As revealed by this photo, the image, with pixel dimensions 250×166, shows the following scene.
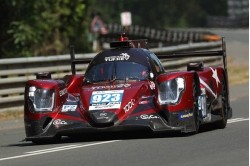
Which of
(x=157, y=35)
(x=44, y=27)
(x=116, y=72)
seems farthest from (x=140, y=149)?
(x=157, y=35)

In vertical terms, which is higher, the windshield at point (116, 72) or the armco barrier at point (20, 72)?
the windshield at point (116, 72)

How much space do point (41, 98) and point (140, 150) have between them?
2.48 m

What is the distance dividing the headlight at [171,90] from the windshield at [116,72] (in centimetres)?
57

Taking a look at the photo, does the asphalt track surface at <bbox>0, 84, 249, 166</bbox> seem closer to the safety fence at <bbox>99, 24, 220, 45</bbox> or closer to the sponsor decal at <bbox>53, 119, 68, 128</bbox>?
the sponsor decal at <bbox>53, 119, 68, 128</bbox>

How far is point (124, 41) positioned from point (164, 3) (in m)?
94.8

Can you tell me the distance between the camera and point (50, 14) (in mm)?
30953

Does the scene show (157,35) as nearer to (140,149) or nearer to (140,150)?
(140,149)

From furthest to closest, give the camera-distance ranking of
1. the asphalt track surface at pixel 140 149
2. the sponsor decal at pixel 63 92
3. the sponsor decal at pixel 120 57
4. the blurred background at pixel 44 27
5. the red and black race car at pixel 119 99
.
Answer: the blurred background at pixel 44 27 → the sponsor decal at pixel 120 57 → the sponsor decal at pixel 63 92 → the red and black race car at pixel 119 99 → the asphalt track surface at pixel 140 149

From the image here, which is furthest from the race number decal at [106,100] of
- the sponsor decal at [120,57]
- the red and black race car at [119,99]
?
the sponsor decal at [120,57]

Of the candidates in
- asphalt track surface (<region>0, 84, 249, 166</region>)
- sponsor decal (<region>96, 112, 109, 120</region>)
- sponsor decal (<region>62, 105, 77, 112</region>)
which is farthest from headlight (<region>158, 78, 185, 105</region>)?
sponsor decal (<region>62, 105, 77, 112</region>)

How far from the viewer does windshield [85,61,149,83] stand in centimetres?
1374

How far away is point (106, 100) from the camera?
12.9 meters

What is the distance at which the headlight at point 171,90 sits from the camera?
13016 millimetres

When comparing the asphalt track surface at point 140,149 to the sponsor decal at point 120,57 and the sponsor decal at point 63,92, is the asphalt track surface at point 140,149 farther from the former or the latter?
the sponsor decal at point 120,57
